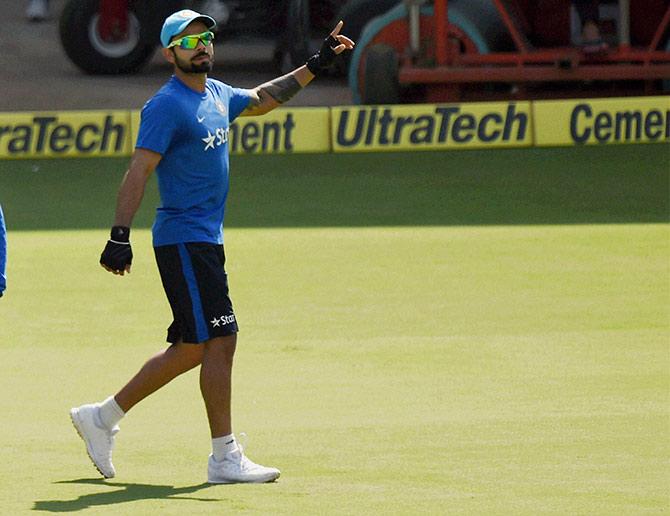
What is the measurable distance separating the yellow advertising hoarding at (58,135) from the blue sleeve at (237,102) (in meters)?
10.3

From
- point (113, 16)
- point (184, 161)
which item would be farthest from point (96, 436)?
point (113, 16)

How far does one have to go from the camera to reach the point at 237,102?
7223mm

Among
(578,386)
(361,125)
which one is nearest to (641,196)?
(361,125)

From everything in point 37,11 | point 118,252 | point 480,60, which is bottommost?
point 118,252

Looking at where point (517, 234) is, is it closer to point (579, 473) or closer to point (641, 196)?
point (641, 196)

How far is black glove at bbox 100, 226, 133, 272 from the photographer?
259 inches

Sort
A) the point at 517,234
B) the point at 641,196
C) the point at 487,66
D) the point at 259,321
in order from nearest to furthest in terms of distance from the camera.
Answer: the point at 259,321 → the point at 517,234 → the point at 641,196 → the point at 487,66

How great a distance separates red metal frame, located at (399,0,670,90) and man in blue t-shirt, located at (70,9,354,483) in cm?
1211

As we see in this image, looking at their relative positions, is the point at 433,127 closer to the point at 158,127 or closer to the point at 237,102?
the point at 237,102

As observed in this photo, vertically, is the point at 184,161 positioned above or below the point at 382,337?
above

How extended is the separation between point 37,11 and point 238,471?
22193 mm

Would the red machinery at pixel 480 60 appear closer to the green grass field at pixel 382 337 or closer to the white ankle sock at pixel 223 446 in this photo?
the green grass field at pixel 382 337

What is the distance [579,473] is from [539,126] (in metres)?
11.2

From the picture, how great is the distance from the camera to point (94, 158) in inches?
698
